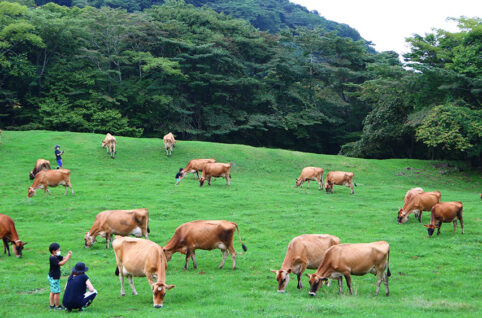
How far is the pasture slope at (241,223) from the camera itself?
479 inches

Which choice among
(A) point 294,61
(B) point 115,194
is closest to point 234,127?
(A) point 294,61

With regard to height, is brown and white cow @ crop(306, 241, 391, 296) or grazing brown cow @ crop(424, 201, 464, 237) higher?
grazing brown cow @ crop(424, 201, 464, 237)

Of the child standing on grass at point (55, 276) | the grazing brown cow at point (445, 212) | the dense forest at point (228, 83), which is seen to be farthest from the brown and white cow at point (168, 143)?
the child standing on grass at point (55, 276)

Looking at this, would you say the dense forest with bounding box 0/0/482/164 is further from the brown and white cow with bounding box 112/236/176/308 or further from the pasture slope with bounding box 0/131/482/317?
the brown and white cow with bounding box 112/236/176/308

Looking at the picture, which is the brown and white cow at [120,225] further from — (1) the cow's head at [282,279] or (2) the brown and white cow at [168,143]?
(2) the brown and white cow at [168,143]

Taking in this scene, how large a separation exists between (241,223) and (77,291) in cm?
1116

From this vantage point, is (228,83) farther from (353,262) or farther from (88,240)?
(353,262)

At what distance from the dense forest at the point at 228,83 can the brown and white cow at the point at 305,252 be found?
1082 inches

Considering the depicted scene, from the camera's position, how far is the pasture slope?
39.9 feet

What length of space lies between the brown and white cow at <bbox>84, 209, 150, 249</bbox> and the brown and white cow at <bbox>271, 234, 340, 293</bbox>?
6139 millimetres

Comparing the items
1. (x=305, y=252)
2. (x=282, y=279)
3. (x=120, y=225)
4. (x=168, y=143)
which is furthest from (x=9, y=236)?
(x=168, y=143)

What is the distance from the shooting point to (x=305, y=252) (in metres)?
14.2

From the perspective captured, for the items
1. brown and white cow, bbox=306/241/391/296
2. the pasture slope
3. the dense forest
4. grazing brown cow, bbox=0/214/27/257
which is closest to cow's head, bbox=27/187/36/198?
the pasture slope

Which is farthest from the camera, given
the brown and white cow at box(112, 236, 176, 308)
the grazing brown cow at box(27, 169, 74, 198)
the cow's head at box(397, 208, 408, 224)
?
the grazing brown cow at box(27, 169, 74, 198)
